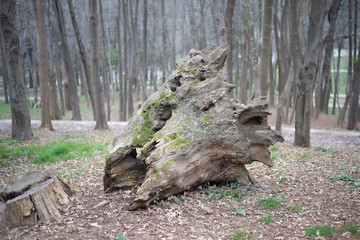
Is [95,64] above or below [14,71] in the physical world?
above

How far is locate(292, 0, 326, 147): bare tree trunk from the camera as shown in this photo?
9352mm

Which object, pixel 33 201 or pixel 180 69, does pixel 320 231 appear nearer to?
pixel 180 69

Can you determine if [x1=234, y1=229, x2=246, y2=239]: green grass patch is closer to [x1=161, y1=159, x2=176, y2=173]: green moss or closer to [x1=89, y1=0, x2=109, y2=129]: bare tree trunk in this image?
[x1=161, y1=159, x2=176, y2=173]: green moss

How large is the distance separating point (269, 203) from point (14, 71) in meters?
9.80

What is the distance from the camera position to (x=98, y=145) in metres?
10.1

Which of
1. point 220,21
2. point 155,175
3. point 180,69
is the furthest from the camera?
point 220,21

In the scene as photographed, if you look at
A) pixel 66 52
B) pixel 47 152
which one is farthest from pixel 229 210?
pixel 66 52

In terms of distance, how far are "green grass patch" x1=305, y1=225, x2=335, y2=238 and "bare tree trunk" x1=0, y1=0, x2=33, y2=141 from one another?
10043 millimetres

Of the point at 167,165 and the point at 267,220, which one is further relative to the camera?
the point at 167,165

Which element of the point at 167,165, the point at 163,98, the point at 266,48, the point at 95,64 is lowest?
the point at 167,165

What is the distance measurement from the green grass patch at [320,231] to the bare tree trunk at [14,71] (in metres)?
10.0

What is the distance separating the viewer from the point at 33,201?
4.14 m

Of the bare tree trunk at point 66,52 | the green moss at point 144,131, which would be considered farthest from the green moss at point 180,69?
the bare tree trunk at point 66,52

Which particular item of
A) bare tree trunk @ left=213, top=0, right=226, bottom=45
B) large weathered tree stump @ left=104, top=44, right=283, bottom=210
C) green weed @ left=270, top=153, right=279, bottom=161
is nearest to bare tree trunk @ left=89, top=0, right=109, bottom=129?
bare tree trunk @ left=213, top=0, right=226, bottom=45
